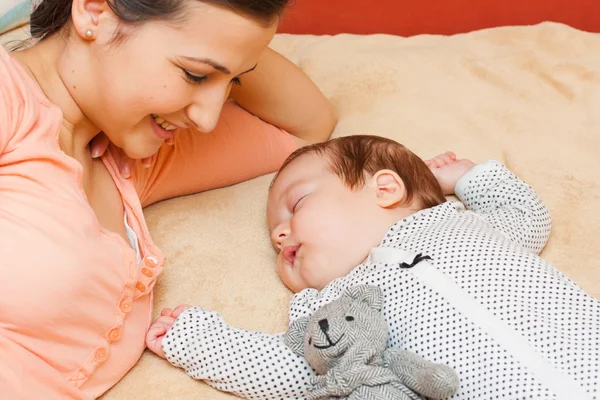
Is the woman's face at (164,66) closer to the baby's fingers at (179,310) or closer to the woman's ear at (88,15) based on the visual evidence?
the woman's ear at (88,15)

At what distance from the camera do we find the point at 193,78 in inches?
44.6

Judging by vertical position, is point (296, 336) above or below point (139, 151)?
below

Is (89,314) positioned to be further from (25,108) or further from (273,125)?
(273,125)

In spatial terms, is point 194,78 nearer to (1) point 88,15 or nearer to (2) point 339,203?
(1) point 88,15

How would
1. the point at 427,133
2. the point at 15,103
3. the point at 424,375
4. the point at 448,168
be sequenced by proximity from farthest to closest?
the point at 427,133 → the point at 448,168 → the point at 15,103 → the point at 424,375

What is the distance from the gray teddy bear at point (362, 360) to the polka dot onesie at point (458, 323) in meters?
0.05

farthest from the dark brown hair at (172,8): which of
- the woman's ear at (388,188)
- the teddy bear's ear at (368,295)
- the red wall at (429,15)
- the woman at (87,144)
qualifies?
the red wall at (429,15)

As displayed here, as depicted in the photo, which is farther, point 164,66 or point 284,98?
point 284,98

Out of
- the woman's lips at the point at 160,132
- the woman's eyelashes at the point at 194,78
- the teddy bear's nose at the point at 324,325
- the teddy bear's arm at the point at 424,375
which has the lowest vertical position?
the teddy bear's arm at the point at 424,375

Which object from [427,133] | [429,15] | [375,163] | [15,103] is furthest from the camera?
[429,15]

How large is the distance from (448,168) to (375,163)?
0.27 meters

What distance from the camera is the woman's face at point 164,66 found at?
1.09 metres

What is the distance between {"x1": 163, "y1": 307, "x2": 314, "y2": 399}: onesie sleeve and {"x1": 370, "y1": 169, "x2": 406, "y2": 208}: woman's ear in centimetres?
32

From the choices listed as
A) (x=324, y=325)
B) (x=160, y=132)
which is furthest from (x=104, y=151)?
(x=324, y=325)
